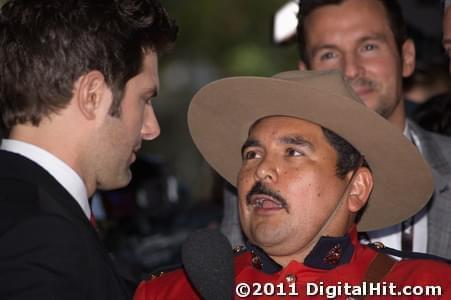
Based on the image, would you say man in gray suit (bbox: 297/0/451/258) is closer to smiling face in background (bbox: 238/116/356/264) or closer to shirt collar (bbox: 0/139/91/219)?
smiling face in background (bbox: 238/116/356/264)

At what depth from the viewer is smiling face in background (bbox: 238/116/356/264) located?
3.94 metres

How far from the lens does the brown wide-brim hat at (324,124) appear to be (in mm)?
3992

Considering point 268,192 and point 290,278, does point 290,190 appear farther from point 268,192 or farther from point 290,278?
point 290,278

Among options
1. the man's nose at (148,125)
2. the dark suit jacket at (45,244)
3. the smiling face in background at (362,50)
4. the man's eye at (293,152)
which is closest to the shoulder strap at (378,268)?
the man's eye at (293,152)

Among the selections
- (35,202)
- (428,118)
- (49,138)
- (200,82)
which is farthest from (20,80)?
(200,82)

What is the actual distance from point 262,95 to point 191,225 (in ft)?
12.1

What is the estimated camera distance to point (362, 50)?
213 inches

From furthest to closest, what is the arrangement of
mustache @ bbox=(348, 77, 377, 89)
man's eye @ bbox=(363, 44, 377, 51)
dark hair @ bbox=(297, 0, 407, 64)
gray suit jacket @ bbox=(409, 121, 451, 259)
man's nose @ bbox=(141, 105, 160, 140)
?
dark hair @ bbox=(297, 0, 407, 64)
man's eye @ bbox=(363, 44, 377, 51)
mustache @ bbox=(348, 77, 377, 89)
gray suit jacket @ bbox=(409, 121, 451, 259)
man's nose @ bbox=(141, 105, 160, 140)

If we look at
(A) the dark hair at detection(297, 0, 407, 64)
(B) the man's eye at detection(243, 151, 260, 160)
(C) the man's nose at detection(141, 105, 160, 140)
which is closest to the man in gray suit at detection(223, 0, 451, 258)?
(A) the dark hair at detection(297, 0, 407, 64)

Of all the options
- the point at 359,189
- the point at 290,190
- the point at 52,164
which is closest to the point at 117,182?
the point at 52,164

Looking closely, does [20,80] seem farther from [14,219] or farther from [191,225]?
[191,225]

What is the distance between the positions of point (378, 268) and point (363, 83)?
5.24 feet

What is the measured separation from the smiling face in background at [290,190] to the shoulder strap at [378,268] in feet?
0.66

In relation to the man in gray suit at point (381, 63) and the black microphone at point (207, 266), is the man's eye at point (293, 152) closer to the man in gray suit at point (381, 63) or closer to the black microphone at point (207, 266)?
the black microphone at point (207, 266)
